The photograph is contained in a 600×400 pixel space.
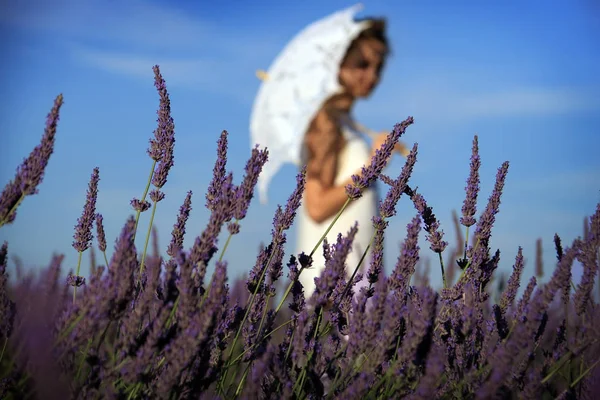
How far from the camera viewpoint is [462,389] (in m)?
1.82

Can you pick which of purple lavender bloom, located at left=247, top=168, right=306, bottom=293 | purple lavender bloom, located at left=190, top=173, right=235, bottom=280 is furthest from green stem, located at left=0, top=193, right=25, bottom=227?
purple lavender bloom, located at left=247, top=168, right=306, bottom=293

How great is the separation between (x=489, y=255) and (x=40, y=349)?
131cm

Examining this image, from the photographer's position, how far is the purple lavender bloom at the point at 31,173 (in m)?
1.34

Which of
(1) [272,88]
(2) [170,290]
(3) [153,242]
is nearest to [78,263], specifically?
(2) [170,290]

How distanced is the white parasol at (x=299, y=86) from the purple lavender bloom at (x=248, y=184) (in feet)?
18.9

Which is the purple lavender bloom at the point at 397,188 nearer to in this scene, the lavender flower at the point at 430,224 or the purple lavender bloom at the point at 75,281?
the lavender flower at the point at 430,224

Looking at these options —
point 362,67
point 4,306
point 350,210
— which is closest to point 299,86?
point 362,67

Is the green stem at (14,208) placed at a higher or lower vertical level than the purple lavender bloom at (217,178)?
lower

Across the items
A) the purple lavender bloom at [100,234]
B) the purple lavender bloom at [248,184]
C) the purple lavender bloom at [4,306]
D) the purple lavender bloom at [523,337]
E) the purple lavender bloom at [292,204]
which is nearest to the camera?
the purple lavender bloom at [523,337]

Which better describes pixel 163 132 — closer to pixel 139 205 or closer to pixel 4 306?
pixel 139 205

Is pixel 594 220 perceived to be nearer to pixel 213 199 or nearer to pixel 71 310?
pixel 213 199

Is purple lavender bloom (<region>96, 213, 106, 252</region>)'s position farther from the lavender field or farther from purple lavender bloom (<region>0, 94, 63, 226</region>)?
purple lavender bloom (<region>0, 94, 63, 226</region>)

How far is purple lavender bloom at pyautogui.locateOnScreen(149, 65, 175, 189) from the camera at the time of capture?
1.82 meters

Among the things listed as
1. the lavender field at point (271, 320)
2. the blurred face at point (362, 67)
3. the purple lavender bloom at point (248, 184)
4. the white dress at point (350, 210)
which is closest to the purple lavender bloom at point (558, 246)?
the lavender field at point (271, 320)
